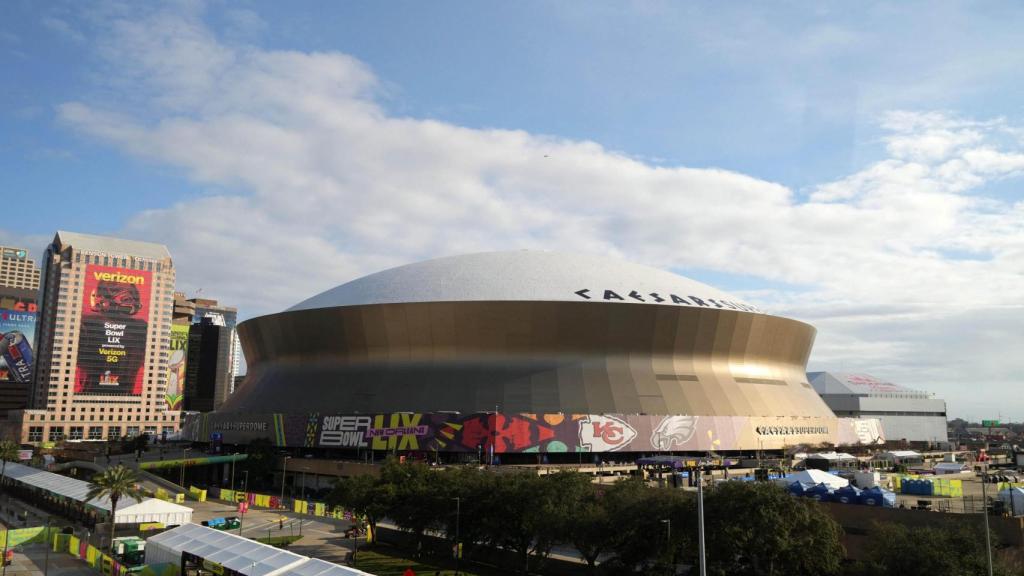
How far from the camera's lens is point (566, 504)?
3403cm

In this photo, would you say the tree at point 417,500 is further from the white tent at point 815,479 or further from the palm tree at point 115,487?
the white tent at point 815,479

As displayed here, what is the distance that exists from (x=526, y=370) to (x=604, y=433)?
9.55 meters

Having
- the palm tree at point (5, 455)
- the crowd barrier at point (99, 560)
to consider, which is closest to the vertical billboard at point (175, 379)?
the palm tree at point (5, 455)

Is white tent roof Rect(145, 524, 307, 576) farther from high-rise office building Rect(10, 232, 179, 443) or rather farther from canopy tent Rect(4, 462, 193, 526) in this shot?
high-rise office building Rect(10, 232, 179, 443)

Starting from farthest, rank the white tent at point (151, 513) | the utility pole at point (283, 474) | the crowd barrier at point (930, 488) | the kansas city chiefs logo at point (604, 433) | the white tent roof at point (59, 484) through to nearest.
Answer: the utility pole at point (283, 474) → the kansas city chiefs logo at point (604, 433) → the white tent roof at point (59, 484) → the white tent at point (151, 513) → the crowd barrier at point (930, 488)

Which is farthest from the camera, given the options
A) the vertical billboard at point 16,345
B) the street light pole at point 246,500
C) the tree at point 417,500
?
the vertical billboard at point 16,345

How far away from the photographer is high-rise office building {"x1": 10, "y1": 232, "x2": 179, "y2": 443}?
15725cm

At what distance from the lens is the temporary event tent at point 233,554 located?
27.6 m

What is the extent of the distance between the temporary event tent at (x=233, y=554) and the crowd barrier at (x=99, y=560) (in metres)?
0.42

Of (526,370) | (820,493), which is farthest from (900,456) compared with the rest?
(820,493)

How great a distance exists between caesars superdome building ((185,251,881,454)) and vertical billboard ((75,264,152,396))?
316 ft

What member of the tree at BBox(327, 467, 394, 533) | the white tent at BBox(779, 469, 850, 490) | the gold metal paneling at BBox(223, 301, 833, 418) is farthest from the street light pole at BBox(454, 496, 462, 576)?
the gold metal paneling at BBox(223, 301, 833, 418)

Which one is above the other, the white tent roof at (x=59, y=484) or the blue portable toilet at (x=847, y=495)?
the blue portable toilet at (x=847, y=495)

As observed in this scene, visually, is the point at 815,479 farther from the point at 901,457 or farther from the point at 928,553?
the point at 901,457
